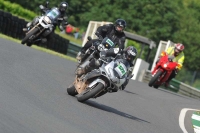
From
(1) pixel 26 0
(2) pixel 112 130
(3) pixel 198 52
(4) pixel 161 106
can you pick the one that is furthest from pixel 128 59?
(3) pixel 198 52

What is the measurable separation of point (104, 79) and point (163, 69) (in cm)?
1184

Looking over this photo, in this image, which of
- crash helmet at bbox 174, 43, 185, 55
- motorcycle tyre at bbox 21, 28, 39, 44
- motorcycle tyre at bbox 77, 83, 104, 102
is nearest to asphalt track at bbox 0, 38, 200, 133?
motorcycle tyre at bbox 77, 83, 104, 102

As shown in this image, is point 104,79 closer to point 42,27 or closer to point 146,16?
point 42,27

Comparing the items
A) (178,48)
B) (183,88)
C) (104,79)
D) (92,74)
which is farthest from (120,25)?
(183,88)

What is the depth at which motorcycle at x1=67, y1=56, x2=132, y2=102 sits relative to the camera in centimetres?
1200

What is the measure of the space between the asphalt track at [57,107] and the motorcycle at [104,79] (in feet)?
0.78

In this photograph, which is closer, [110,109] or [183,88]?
[110,109]

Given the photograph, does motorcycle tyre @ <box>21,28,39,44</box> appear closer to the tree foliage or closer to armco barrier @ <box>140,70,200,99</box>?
armco barrier @ <box>140,70,200,99</box>

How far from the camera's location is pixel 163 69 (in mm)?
23734

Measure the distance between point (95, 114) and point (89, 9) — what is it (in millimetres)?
61707

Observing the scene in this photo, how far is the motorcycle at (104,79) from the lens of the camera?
39.4ft

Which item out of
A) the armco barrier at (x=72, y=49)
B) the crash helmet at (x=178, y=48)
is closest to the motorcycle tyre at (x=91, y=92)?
the crash helmet at (x=178, y=48)

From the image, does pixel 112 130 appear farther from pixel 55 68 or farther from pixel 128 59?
pixel 55 68

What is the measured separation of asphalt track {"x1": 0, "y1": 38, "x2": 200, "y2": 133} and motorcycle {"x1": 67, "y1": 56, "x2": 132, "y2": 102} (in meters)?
0.24
